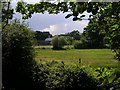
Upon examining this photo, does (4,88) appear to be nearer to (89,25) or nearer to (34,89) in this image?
(34,89)

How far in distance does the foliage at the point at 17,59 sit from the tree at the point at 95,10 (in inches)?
492

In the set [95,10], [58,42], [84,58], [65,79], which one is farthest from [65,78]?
[58,42]

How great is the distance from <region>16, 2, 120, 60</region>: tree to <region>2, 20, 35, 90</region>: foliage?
41.0 ft

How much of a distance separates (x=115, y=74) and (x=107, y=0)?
62 centimetres

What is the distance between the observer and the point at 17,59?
15484 millimetres

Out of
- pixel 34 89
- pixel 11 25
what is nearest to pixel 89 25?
pixel 34 89

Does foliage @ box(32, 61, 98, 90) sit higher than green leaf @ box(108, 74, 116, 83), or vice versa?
green leaf @ box(108, 74, 116, 83)

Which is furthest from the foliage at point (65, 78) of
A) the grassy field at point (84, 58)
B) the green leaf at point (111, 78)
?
the green leaf at point (111, 78)

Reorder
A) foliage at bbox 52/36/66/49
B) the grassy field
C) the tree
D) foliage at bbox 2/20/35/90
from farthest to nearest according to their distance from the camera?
foliage at bbox 52/36/66/49 < the grassy field < foliage at bbox 2/20/35/90 < the tree

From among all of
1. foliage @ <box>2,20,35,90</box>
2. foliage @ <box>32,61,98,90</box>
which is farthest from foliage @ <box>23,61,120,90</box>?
foliage @ <box>2,20,35,90</box>

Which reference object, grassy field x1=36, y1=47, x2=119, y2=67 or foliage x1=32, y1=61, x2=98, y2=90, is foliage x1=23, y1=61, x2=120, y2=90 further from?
grassy field x1=36, y1=47, x2=119, y2=67

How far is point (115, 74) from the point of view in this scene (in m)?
2.02

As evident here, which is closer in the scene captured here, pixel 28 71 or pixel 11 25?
pixel 28 71

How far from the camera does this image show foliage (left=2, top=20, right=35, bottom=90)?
15188mm
